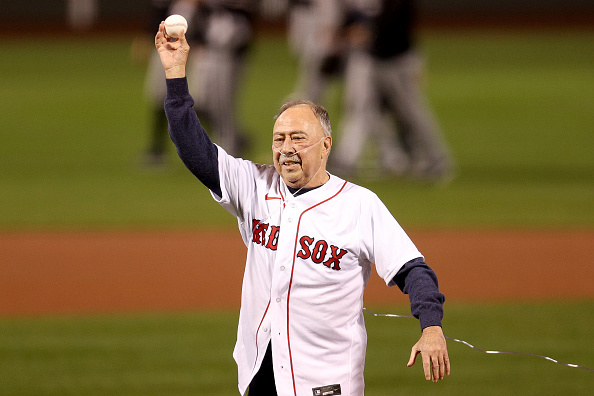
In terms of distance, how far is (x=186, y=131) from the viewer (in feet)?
12.5

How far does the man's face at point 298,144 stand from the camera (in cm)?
390

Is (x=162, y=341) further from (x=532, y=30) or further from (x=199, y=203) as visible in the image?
(x=532, y=30)

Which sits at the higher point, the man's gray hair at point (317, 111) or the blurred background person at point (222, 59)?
the blurred background person at point (222, 59)

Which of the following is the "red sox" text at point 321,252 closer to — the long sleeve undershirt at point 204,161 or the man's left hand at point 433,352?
the long sleeve undershirt at point 204,161

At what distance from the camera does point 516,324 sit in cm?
752

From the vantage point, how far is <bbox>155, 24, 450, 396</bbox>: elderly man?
3.83 meters

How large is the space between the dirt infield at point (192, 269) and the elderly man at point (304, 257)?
4.12 m

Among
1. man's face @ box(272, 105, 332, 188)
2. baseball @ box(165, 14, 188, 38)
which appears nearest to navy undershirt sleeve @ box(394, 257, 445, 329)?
man's face @ box(272, 105, 332, 188)

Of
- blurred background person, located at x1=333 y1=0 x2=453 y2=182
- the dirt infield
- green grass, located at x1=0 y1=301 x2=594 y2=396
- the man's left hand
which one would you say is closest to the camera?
the man's left hand

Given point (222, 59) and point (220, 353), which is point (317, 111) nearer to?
point (220, 353)

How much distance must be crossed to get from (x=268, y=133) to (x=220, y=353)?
38.7ft

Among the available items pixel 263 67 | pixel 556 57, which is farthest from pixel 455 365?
pixel 556 57

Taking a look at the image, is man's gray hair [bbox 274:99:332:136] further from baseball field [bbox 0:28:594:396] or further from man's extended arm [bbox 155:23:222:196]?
baseball field [bbox 0:28:594:396]

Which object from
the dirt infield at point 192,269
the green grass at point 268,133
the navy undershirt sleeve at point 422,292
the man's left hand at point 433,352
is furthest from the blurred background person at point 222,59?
the man's left hand at point 433,352
